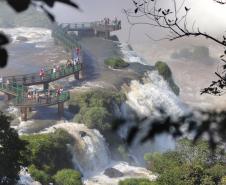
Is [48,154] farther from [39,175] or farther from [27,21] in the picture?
[27,21]

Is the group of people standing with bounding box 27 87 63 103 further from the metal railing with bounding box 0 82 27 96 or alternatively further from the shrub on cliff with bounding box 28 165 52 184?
the shrub on cliff with bounding box 28 165 52 184

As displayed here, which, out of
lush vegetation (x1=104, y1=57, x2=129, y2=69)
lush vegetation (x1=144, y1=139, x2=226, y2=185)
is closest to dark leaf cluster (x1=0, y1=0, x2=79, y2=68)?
lush vegetation (x1=144, y1=139, x2=226, y2=185)

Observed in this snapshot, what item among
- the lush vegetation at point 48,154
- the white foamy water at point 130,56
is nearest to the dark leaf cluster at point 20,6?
the lush vegetation at point 48,154

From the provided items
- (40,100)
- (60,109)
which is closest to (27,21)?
(60,109)

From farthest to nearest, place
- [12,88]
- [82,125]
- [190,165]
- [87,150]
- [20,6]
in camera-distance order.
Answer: [12,88], [82,125], [87,150], [190,165], [20,6]

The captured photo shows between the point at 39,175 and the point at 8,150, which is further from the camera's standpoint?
the point at 39,175

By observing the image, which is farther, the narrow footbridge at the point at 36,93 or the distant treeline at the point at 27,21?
the distant treeline at the point at 27,21

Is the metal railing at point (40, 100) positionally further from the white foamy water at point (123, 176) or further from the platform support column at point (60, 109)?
the white foamy water at point (123, 176)
